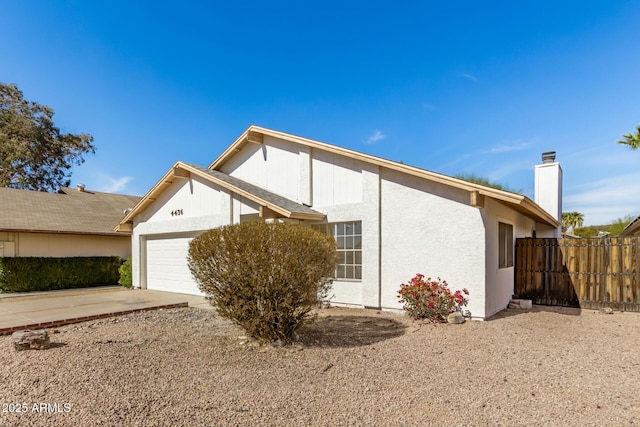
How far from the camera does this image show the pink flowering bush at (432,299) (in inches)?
314

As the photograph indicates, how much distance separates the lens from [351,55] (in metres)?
15.5

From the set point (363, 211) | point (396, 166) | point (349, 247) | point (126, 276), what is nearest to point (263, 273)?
point (363, 211)

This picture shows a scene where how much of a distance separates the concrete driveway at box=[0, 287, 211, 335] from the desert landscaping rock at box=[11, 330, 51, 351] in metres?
2.06

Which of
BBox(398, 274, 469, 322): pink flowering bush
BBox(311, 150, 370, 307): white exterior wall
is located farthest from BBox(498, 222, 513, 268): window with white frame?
BBox(311, 150, 370, 307): white exterior wall

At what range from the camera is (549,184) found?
45.0ft

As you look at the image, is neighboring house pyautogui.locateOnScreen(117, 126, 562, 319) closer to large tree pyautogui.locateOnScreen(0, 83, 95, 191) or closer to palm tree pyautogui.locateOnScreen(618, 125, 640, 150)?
palm tree pyautogui.locateOnScreen(618, 125, 640, 150)

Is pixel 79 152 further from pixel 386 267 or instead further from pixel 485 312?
pixel 485 312

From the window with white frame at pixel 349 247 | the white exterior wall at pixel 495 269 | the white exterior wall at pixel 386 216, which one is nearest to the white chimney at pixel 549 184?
the white exterior wall at pixel 386 216

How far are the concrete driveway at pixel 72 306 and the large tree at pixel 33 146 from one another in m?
19.8

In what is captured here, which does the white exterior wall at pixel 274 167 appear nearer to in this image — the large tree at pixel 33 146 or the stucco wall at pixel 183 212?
the stucco wall at pixel 183 212

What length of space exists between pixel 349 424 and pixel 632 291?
10360 millimetres

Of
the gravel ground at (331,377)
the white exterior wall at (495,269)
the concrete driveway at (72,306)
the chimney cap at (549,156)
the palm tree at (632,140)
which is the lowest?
the concrete driveway at (72,306)

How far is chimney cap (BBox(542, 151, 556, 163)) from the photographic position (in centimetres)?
1373

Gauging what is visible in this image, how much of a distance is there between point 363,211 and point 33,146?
1236 inches
